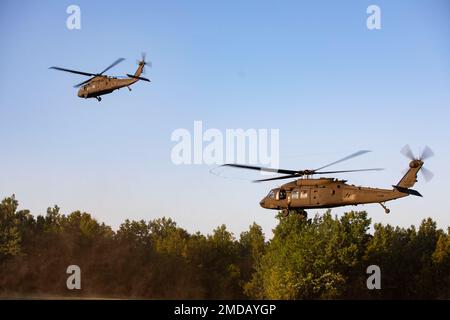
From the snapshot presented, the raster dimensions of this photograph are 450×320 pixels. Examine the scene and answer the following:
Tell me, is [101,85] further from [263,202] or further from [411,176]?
[411,176]

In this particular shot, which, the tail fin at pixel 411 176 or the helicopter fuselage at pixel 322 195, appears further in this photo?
the tail fin at pixel 411 176

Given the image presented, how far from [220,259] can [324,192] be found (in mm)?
72529

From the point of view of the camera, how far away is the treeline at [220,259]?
A: 7244 centimetres

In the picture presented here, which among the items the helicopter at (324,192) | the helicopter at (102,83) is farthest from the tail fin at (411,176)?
the helicopter at (102,83)

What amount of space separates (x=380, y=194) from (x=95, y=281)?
35394 mm

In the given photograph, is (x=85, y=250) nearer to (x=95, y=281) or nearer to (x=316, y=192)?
(x=95, y=281)

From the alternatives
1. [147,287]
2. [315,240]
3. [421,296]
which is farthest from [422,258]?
[147,287]

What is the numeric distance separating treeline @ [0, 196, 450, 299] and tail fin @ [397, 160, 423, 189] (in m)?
32.3

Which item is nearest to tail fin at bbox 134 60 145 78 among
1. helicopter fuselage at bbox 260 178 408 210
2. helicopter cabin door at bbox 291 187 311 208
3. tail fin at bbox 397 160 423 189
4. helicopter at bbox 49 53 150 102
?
helicopter at bbox 49 53 150 102

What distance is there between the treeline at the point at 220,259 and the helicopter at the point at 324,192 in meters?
24.6

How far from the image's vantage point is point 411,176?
45.8 m

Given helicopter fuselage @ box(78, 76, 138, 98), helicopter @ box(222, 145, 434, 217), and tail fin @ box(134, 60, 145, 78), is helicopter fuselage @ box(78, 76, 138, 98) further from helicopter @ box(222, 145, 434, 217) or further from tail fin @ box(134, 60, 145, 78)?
helicopter @ box(222, 145, 434, 217)

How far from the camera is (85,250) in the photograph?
76312mm

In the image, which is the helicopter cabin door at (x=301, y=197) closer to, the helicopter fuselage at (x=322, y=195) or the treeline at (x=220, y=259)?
the helicopter fuselage at (x=322, y=195)
